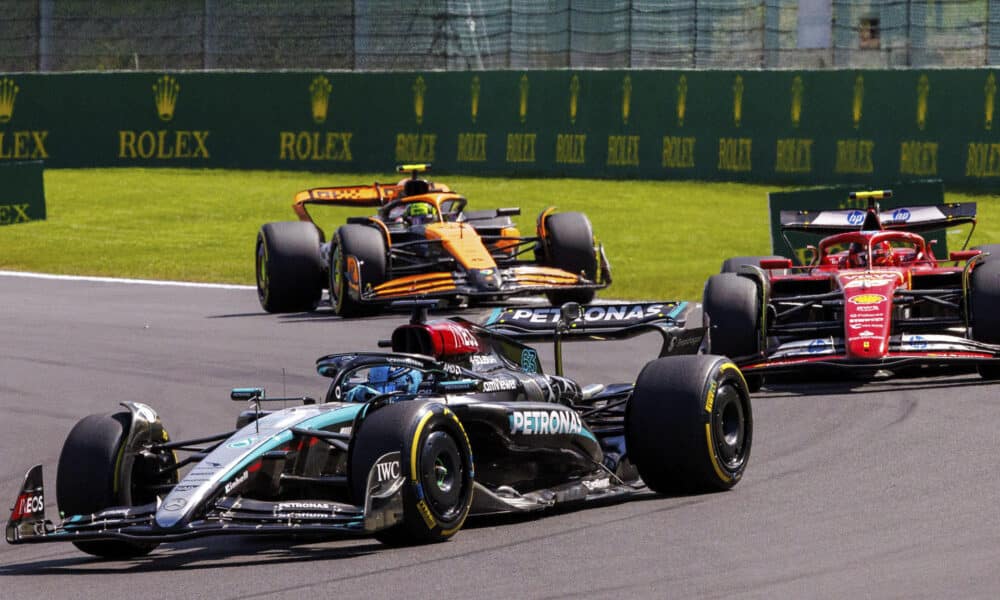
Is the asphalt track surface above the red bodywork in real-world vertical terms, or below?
below

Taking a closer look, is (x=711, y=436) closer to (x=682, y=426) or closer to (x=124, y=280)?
(x=682, y=426)

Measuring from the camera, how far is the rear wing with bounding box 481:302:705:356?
33.2 feet

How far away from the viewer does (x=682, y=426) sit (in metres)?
9.07

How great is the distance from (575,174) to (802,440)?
19.9m

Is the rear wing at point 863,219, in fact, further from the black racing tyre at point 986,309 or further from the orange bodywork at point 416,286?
the orange bodywork at point 416,286

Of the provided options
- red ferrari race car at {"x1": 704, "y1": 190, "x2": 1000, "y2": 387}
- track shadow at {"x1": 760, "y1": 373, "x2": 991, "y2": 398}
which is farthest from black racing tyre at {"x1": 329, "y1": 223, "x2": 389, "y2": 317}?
track shadow at {"x1": 760, "y1": 373, "x2": 991, "y2": 398}

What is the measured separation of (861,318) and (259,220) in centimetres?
1826

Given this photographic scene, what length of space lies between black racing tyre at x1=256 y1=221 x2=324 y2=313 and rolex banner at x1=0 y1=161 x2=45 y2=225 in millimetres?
10715

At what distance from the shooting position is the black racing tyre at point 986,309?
13.5 m

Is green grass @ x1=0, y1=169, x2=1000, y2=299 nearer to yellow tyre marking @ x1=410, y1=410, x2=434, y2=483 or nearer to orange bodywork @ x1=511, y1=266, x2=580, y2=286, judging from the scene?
orange bodywork @ x1=511, y1=266, x2=580, y2=286

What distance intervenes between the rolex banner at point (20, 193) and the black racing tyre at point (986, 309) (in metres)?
19.6

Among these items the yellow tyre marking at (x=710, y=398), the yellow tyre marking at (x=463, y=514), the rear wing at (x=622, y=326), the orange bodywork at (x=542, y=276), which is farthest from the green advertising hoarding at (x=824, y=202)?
the yellow tyre marking at (x=463, y=514)

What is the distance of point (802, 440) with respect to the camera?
37.0 feet

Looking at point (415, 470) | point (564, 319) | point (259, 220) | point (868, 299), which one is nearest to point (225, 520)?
point (415, 470)
